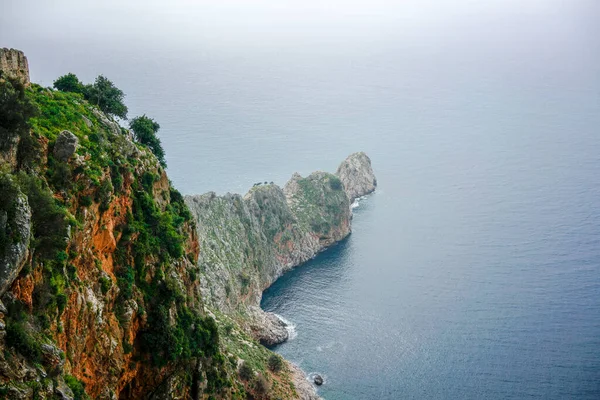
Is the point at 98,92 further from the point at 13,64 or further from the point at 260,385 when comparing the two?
the point at 260,385

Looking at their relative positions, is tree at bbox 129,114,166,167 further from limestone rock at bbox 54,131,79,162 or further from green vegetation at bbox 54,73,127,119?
limestone rock at bbox 54,131,79,162

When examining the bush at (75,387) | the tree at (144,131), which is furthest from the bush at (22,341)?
the tree at (144,131)

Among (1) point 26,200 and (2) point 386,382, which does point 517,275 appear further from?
(1) point 26,200

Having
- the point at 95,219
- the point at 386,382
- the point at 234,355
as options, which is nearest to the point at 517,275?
the point at 386,382

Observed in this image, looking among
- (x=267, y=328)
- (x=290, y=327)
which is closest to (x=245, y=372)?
(x=267, y=328)

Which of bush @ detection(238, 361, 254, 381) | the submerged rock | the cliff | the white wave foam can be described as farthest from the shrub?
the white wave foam

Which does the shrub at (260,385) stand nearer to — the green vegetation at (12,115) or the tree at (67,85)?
the tree at (67,85)
